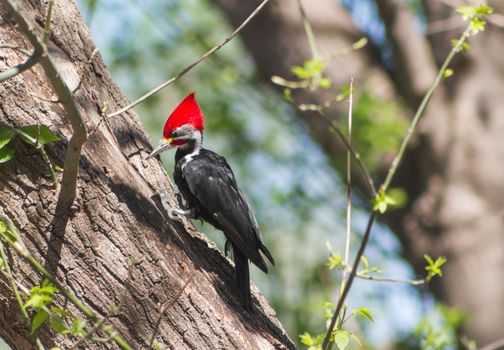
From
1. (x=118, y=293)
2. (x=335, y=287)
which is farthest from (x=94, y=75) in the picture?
(x=335, y=287)

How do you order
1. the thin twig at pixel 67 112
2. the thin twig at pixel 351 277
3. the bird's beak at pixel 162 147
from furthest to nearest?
the bird's beak at pixel 162 147
the thin twig at pixel 351 277
the thin twig at pixel 67 112

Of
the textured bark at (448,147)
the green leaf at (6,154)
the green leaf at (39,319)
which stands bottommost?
the green leaf at (39,319)

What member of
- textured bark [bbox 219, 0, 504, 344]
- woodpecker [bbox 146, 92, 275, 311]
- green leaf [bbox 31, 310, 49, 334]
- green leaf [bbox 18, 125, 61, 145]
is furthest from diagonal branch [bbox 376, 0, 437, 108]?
green leaf [bbox 31, 310, 49, 334]

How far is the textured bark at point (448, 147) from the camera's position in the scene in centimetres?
707

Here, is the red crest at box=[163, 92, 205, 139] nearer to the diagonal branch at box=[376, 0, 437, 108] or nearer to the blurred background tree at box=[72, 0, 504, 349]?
the blurred background tree at box=[72, 0, 504, 349]

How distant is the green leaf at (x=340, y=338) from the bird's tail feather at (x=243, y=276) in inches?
22.4

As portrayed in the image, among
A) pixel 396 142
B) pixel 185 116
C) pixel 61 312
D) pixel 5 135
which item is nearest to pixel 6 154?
pixel 5 135

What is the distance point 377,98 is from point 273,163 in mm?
2437

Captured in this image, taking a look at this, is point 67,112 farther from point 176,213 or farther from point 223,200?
point 223,200

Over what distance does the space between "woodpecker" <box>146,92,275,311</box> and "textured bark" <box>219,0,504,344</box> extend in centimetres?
307

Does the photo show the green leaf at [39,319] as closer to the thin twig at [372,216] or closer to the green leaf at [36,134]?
the green leaf at [36,134]

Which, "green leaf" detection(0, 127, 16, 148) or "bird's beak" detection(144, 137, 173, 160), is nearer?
"green leaf" detection(0, 127, 16, 148)

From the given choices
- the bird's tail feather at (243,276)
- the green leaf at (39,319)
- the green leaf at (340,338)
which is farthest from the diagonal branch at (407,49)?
the green leaf at (39,319)

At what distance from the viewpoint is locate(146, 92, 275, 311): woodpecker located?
12.5 feet
